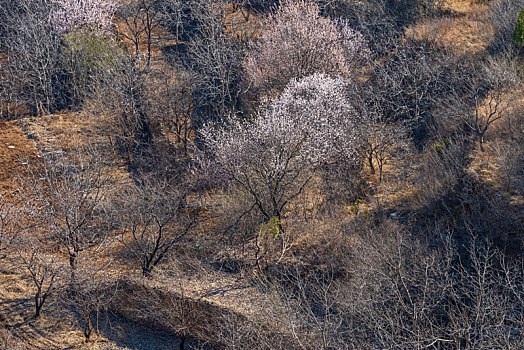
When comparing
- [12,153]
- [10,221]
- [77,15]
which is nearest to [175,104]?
[12,153]

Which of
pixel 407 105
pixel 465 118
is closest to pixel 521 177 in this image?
pixel 465 118

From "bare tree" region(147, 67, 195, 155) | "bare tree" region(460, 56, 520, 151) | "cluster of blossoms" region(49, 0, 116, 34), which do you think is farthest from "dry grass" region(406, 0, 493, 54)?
"cluster of blossoms" region(49, 0, 116, 34)

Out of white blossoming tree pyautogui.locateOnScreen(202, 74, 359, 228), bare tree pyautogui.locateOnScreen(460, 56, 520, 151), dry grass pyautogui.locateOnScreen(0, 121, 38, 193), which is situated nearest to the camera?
white blossoming tree pyautogui.locateOnScreen(202, 74, 359, 228)

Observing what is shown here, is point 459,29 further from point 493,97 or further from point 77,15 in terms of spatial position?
point 77,15

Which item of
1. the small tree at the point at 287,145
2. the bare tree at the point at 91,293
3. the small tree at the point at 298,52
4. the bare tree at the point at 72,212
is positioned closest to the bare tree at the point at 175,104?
the small tree at the point at 298,52

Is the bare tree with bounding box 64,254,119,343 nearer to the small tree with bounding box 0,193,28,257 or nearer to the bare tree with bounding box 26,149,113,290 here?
the bare tree with bounding box 26,149,113,290
